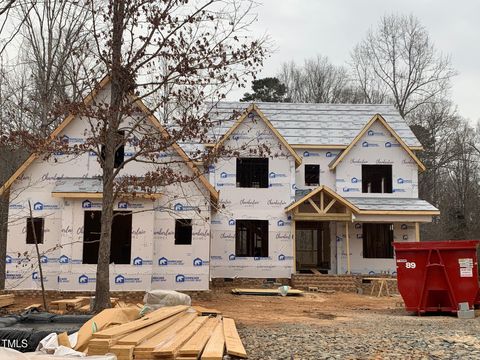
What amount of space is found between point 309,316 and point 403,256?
3023 millimetres

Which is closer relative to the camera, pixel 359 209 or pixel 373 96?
pixel 359 209

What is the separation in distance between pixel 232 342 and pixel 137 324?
156cm

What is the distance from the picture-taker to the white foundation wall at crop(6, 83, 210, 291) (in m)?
16.7

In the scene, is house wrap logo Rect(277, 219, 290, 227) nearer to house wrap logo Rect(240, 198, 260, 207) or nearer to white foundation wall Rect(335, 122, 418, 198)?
house wrap logo Rect(240, 198, 260, 207)

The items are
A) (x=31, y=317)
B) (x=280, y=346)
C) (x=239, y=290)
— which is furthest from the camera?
(x=239, y=290)

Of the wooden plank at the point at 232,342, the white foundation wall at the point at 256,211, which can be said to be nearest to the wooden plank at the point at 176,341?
the wooden plank at the point at 232,342

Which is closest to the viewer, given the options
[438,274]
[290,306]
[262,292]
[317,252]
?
[438,274]

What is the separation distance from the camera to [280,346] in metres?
8.63

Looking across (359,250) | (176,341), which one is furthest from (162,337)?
(359,250)

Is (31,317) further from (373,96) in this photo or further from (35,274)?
(373,96)

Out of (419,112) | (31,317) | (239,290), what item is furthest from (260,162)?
(419,112)

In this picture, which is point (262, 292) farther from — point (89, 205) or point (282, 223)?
point (89, 205)

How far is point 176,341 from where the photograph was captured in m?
7.41

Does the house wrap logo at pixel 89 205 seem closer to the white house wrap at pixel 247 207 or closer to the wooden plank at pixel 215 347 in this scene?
the white house wrap at pixel 247 207
